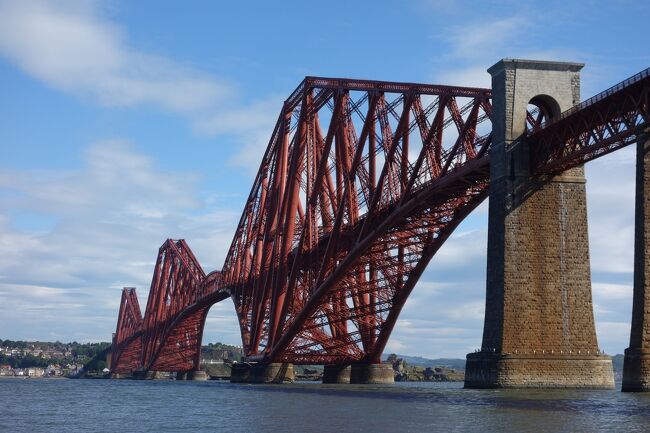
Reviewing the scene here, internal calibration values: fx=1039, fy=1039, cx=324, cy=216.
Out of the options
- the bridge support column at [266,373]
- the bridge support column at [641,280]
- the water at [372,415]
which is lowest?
the water at [372,415]

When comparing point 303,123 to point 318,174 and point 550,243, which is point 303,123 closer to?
point 318,174

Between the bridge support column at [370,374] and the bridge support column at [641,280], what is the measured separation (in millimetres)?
39220

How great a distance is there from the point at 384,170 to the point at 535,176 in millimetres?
17586

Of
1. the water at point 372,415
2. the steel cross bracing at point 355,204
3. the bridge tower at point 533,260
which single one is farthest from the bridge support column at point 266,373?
the bridge tower at point 533,260

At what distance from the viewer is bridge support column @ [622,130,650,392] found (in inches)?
1614

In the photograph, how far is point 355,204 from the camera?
71562 millimetres

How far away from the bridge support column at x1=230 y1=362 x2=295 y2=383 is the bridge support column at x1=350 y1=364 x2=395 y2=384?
5.71 m

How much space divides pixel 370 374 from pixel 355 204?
1594 centimetres

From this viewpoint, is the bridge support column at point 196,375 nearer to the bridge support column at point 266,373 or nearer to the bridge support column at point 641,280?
the bridge support column at point 266,373

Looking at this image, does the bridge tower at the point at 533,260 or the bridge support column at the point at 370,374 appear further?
the bridge support column at the point at 370,374

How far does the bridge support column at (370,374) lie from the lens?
264 feet

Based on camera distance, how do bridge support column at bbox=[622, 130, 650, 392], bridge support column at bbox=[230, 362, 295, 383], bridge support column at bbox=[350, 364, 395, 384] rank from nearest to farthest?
1. bridge support column at bbox=[622, 130, 650, 392]
2. bridge support column at bbox=[350, 364, 395, 384]
3. bridge support column at bbox=[230, 362, 295, 383]

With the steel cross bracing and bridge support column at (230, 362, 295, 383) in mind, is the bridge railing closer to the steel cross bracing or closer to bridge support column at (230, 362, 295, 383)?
the steel cross bracing

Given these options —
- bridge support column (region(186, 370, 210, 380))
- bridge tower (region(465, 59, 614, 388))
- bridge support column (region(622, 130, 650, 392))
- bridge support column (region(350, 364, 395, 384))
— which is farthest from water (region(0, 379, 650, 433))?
bridge support column (region(186, 370, 210, 380))
